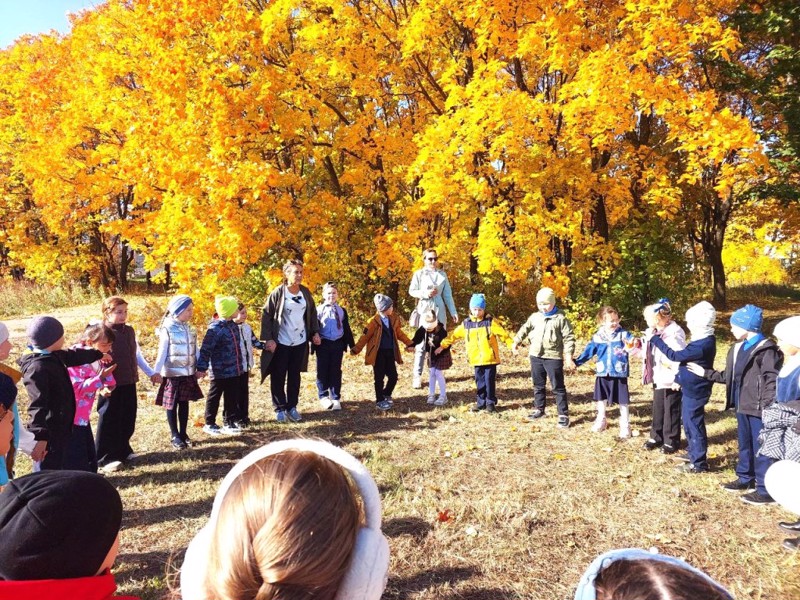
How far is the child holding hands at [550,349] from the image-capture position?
6.71 metres

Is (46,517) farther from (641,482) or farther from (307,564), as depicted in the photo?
(641,482)

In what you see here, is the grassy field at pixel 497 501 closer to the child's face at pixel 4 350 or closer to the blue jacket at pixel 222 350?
the blue jacket at pixel 222 350

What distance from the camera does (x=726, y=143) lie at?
7.42 m

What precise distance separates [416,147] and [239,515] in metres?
10.7

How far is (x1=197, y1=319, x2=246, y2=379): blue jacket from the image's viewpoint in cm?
625

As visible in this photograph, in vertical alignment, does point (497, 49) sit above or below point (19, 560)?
above

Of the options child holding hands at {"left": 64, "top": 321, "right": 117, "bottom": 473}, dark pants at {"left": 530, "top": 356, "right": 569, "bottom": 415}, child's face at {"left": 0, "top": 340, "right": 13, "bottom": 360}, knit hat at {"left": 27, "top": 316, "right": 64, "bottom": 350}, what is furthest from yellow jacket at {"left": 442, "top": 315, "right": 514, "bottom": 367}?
child's face at {"left": 0, "top": 340, "right": 13, "bottom": 360}

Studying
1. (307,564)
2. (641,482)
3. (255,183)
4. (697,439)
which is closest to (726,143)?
(697,439)

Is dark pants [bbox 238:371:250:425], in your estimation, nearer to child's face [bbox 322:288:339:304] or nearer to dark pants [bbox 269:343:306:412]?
dark pants [bbox 269:343:306:412]

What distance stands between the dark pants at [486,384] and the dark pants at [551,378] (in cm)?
62

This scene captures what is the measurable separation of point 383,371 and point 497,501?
3.45 meters

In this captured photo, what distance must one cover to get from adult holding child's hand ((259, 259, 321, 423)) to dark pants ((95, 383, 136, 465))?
5.77ft

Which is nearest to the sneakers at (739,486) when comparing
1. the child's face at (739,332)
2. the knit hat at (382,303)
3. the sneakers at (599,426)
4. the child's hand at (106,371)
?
the child's face at (739,332)

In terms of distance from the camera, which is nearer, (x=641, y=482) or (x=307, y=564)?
(x=307, y=564)
